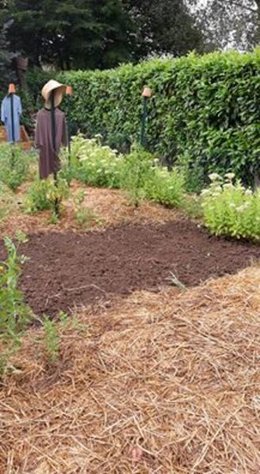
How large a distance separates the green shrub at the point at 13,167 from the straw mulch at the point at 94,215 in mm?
365

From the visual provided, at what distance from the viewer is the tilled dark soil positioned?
10.7 ft

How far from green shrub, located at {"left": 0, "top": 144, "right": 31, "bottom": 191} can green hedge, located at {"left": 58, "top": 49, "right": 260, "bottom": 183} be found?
2048 millimetres

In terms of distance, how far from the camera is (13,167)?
22.4 ft

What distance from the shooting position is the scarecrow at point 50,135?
20.3ft

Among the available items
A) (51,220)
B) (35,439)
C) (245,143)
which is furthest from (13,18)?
(35,439)

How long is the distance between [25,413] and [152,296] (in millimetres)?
1226

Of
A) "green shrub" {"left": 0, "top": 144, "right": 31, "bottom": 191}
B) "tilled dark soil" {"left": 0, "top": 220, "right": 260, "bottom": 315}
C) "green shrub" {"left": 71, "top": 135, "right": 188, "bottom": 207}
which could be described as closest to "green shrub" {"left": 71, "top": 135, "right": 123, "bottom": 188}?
"green shrub" {"left": 71, "top": 135, "right": 188, "bottom": 207}

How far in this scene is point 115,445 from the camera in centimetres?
196

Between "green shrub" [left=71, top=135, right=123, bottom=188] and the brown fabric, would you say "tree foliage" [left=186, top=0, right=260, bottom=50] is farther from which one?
the brown fabric

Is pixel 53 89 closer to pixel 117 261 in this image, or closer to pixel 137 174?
pixel 137 174

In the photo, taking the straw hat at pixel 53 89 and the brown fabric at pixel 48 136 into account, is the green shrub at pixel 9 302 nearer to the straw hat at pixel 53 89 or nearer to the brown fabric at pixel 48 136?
the straw hat at pixel 53 89

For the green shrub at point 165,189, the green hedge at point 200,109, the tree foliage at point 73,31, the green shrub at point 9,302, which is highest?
the tree foliage at point 73,31

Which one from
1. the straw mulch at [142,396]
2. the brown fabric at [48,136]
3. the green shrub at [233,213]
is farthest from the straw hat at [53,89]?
the straw mulch at [142,396]

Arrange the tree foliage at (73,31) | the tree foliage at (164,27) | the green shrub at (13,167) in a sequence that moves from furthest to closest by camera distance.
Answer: the tree foliage at (164,27)
the tree foliage at (73,31)
the green shrub at (13,167)
